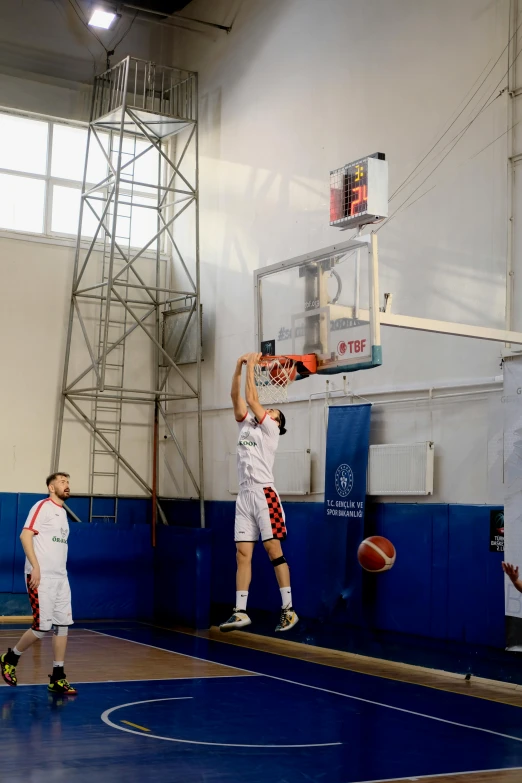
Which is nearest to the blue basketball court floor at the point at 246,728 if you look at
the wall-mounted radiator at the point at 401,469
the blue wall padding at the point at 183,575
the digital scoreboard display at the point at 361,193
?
the wall-mounted radiator at the point at 401,469

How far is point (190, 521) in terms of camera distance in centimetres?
1716

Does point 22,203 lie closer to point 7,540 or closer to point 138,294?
point 138,294

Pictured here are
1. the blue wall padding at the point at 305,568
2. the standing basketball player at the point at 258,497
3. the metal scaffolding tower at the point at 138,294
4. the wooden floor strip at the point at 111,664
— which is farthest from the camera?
the metal scaffolding tower at the point at 138,294

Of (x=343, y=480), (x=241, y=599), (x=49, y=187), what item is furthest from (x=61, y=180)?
(x=241, y=599)

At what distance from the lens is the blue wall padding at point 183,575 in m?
15.7

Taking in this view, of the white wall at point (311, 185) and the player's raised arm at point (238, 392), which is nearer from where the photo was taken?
the player's raised arm at point (238, 392)

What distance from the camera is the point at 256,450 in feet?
35.0

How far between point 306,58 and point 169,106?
13.8ft

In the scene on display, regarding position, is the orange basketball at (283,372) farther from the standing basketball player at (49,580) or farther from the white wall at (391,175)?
the white wall at (391,175)

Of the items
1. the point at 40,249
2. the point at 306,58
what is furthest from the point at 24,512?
the point at 306,58

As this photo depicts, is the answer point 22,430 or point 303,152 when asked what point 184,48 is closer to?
point 303,152

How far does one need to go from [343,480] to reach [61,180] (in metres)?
7.97

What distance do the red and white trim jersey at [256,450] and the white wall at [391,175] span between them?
2436 millimetres

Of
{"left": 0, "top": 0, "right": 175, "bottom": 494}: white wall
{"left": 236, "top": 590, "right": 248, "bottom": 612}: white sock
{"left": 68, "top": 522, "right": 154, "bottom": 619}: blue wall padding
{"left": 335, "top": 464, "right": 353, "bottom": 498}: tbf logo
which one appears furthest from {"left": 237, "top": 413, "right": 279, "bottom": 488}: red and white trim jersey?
{"left": 0, "top": 0, "right": 175, "bottom": 494}: white wall
